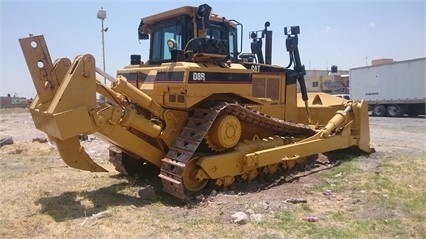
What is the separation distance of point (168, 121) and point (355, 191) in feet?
10.8

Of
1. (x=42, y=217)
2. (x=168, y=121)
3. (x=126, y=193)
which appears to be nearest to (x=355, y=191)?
(x=168, y=121)

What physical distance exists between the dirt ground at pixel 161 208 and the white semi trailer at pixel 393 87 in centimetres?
1719

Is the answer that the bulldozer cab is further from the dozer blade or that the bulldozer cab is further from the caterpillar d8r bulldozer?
the dozer blade

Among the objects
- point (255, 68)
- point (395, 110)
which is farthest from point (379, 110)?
point (255, 68)

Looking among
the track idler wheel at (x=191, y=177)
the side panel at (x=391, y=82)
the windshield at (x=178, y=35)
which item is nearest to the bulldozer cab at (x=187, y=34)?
the windshield at (x=178, y=35)

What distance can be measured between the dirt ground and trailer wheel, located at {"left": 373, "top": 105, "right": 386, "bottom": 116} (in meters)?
18.9

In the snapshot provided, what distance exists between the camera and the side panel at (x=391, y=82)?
23.1m

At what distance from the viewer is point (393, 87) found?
2459 cm

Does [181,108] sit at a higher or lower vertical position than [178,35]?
lower

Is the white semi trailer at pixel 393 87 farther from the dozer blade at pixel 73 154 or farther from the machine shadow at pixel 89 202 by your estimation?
the dozer blade at pixel 73 154

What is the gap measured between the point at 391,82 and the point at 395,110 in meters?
1.71

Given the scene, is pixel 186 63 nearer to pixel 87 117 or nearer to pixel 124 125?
pixel 124 125

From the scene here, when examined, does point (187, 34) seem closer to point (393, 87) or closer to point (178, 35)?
point (178, 35)

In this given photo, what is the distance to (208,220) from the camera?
5398 mm
